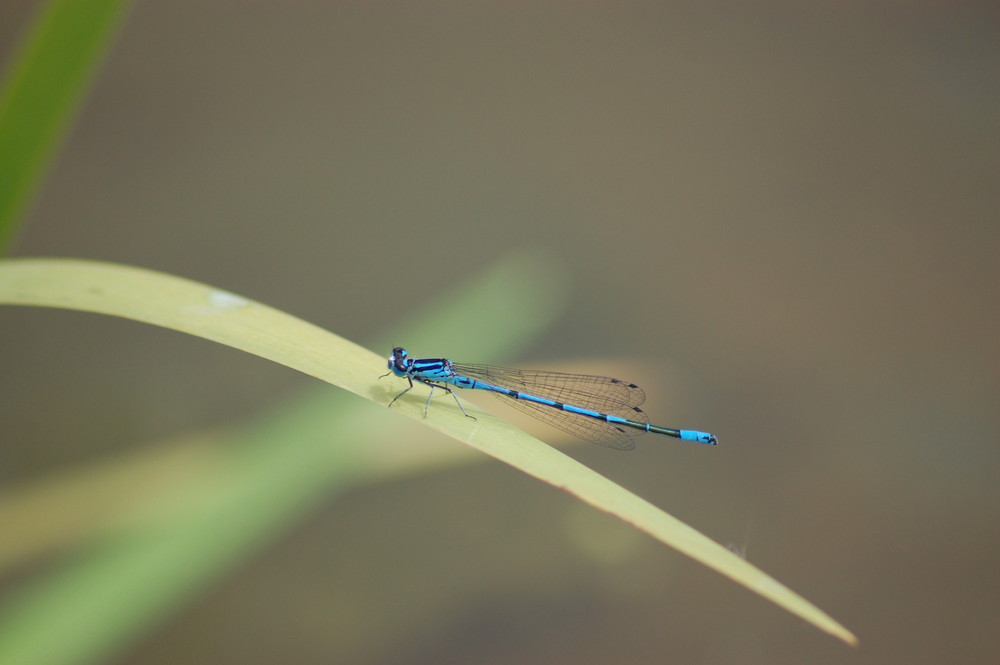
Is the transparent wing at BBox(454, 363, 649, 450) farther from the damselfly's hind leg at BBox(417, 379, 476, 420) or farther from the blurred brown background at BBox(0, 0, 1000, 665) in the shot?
the blurred brown background at BBox(0, 0, 1000, 665)

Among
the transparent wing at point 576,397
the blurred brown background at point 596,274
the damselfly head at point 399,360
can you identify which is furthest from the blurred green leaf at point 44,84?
the blurred brown background at point 596,274

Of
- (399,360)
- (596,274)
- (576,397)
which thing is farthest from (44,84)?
(596,274)

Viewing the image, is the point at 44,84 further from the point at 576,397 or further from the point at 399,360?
the point at 576,397

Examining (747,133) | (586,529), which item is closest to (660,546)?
(586,529)

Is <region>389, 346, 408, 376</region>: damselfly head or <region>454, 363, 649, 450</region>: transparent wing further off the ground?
<region>454, 363, 649, 450</region>: transparent wing

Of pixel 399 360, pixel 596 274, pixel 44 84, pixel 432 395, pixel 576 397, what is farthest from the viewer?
pixel 596 274

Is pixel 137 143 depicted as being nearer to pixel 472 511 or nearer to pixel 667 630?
pixel 472 511

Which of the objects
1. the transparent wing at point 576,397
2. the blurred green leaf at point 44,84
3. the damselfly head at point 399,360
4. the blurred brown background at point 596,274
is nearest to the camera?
the blurred green leaf at point 44,84

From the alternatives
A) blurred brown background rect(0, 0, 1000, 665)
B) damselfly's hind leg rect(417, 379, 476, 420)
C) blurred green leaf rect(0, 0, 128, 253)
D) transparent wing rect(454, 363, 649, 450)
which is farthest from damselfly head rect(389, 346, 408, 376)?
blurred brown background rect(0, 0, 1000, 665)

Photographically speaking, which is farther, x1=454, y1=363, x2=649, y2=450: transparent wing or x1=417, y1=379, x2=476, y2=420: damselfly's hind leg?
x1=454, y1=363, x2=649, y2=450: transparent wing

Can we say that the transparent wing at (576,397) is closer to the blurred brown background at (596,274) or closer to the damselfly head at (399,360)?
the damselfly head at (399,360)
